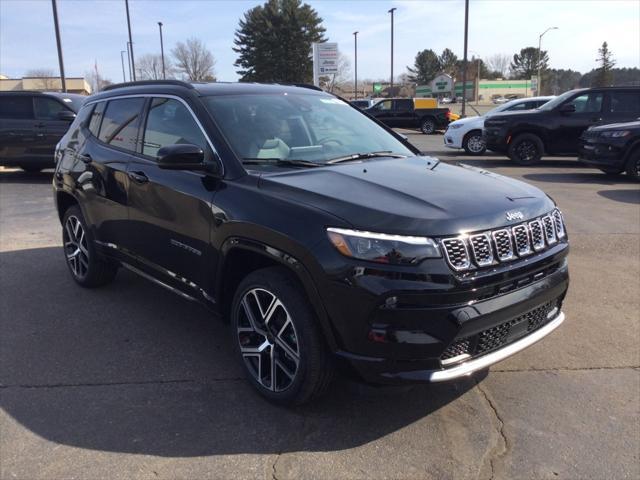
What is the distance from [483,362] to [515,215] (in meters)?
0.79

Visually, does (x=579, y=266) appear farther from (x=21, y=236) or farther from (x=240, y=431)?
(x=21, y=236)

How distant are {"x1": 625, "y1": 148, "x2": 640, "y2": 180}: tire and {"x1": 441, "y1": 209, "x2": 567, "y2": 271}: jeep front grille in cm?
929

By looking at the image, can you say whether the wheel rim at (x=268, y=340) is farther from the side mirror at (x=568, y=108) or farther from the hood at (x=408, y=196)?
the side mirror at (x=568, y=108)

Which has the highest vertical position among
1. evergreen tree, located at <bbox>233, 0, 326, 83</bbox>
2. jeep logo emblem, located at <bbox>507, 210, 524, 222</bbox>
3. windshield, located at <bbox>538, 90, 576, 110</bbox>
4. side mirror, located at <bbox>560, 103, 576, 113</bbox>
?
evergreen tree, located at <bbox>233, 0, 326, 83</bbox>

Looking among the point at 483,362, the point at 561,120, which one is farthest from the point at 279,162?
the point at 561,120

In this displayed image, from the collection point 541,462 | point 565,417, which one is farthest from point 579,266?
point 541,462

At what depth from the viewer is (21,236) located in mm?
7469

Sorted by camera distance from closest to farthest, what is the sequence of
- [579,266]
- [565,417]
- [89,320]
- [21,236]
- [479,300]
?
1. [479,300]
2. [565,417]
3. [89,320]
4. [579,266]
5. [21,236]

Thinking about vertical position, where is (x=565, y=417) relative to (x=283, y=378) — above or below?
below

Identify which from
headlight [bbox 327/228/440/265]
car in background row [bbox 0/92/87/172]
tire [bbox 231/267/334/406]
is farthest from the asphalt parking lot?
car in background row [bbox 0/92/87/172]

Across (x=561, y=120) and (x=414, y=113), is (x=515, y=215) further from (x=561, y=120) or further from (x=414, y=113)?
(x=414, y=113)

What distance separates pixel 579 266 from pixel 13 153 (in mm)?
11354

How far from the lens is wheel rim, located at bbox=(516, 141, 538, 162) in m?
14.0

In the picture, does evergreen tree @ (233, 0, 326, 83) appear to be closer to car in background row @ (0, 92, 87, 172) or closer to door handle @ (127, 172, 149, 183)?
car in background row @ (0, 92, 87, 172)
